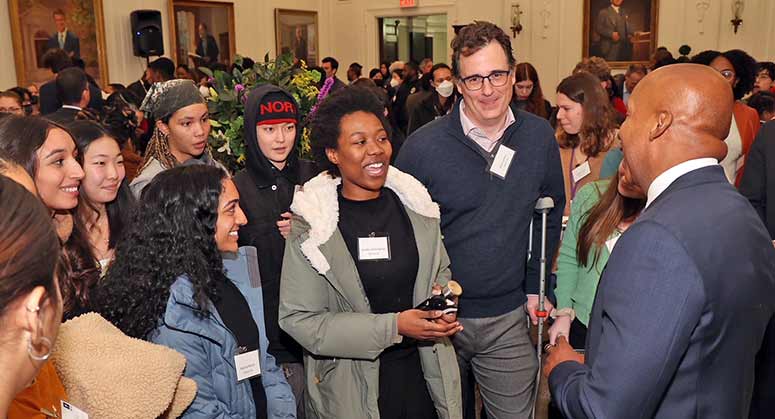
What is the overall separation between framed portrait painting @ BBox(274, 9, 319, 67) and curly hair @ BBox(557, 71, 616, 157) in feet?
30.8

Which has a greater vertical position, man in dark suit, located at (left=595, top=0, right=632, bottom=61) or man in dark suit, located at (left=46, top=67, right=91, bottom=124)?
man in dark suit, located at (left=595, top=0, right=632, bottom=61)

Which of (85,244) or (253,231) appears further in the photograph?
(253,231)

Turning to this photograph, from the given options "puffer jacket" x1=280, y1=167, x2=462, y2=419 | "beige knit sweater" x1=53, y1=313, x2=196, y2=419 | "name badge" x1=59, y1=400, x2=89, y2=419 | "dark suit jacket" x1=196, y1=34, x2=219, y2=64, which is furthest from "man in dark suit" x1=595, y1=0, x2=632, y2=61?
"name badge" x1=59, y1=400, x2=89, y2=419

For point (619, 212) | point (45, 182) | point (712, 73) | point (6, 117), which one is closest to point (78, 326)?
point (45, 182)

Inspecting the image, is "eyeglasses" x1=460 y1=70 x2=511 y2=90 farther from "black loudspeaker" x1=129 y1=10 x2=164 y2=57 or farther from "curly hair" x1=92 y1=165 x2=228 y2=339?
"black loudspeaker" x1=129 y1=10 x2=164 y2=57

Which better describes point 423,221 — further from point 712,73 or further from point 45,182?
point 45,182

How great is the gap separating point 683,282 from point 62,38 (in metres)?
9.98

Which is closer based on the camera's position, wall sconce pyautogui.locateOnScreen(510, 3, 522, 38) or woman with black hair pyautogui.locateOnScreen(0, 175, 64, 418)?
woman with black hair pyautogui.locateOnScreen(0, 175, 64, 418)

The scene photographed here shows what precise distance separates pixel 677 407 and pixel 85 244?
6.50ft

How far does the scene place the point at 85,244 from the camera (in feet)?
7.48

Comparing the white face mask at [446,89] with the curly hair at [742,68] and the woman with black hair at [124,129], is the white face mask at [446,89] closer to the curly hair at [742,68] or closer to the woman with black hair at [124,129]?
the curly hair at [742,68]

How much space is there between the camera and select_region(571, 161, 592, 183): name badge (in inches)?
139

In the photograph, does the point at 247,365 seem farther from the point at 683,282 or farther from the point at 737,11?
the point at 737,11

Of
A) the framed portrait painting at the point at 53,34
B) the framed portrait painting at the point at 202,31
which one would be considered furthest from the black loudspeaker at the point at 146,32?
the framed portrait painting at the point at 202,31
